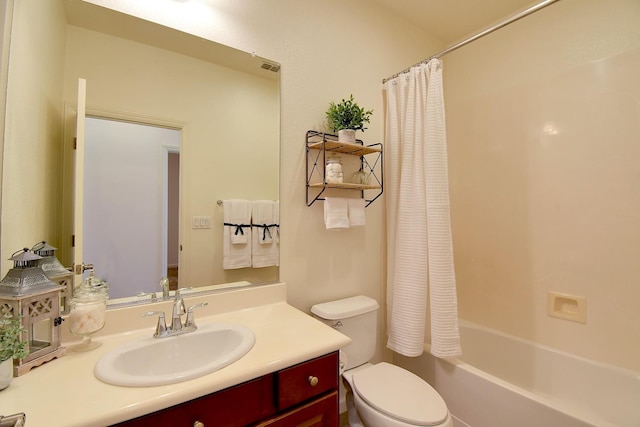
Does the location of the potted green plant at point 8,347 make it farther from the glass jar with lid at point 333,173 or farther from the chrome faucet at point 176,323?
the glass jar with lid at point 333,173

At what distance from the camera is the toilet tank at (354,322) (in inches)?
53.9

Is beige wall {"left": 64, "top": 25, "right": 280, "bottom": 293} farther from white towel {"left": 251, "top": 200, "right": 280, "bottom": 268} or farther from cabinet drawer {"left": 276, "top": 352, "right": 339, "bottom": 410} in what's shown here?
cabinet drawer {"left": 276, "top": 352, "right": 339, "bottom": 410}

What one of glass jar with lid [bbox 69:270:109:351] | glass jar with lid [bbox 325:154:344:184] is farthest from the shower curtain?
glass jar with lid [bbox 69:270:109:351]

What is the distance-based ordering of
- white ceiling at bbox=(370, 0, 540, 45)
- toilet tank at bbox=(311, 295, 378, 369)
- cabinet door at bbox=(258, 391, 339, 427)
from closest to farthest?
cabinet door at bbox=(258, 391, 339, 427), toilet tank at bbox=(311, 295, 378, 369), white ceiling at bbox=(370, 0, 540, 45)

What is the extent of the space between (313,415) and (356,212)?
95 centimetres

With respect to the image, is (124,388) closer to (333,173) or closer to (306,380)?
(306,380)

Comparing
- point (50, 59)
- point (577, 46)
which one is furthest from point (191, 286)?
point (577, 46)

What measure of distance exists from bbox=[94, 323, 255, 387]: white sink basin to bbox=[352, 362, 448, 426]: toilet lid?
2.09 feet

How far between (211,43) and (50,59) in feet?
1.89

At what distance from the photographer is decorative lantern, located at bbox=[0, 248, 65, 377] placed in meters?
0.73

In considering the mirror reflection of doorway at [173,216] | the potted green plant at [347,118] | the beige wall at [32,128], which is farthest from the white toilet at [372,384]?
the beige wall at [32,128]

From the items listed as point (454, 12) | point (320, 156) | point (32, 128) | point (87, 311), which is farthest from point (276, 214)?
point (454, 12)

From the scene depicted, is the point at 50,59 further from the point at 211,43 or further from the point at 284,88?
the point at 284,88

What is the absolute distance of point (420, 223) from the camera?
152 centimetres
